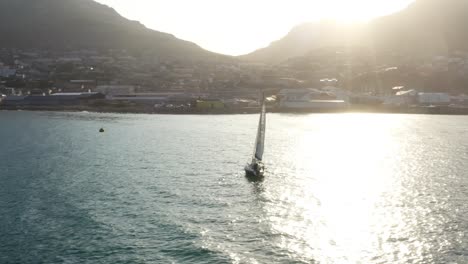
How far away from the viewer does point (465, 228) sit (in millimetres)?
35094

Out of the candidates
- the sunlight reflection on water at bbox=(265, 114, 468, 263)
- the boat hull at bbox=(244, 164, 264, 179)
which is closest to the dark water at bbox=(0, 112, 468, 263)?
the sunlight reflection on water at bbox=(265, 114, 468, 263)

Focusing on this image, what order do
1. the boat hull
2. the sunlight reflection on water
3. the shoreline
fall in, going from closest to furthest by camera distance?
the sunlight reflection on water, the boat hull, the shoreline

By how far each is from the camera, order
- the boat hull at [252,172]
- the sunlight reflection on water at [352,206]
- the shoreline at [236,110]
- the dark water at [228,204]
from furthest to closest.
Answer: the shoreline at [236,110] → the boat hull at [252,172] → the sunlight reflection on water at [352,206] → the dark water at [228,204]

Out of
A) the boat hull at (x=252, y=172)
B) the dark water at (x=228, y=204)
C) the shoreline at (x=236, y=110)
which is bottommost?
the dark water at (x=228, y=204)

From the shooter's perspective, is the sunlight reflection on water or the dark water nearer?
the dark water

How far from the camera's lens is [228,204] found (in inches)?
1641

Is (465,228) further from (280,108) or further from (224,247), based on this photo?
(280,108)

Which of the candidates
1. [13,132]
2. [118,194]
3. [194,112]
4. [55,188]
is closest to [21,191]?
[55,188]

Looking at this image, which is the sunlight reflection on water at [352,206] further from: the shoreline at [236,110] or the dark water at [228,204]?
A: the shoreline at [236,110]

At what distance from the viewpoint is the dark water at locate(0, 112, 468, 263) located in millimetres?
30375

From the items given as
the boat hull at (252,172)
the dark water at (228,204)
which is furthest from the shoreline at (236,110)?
the boat hull at (252,172)

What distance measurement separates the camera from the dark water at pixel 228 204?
30375 millimetres

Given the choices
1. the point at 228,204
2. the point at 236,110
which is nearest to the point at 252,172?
the point at 228,204

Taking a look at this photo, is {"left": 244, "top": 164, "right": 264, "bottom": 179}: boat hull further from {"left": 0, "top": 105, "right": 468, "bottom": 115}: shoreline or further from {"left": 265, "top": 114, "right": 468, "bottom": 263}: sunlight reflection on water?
{"left": 0, "top": 105, "right": 468, "bottom": 115}: shoreline
